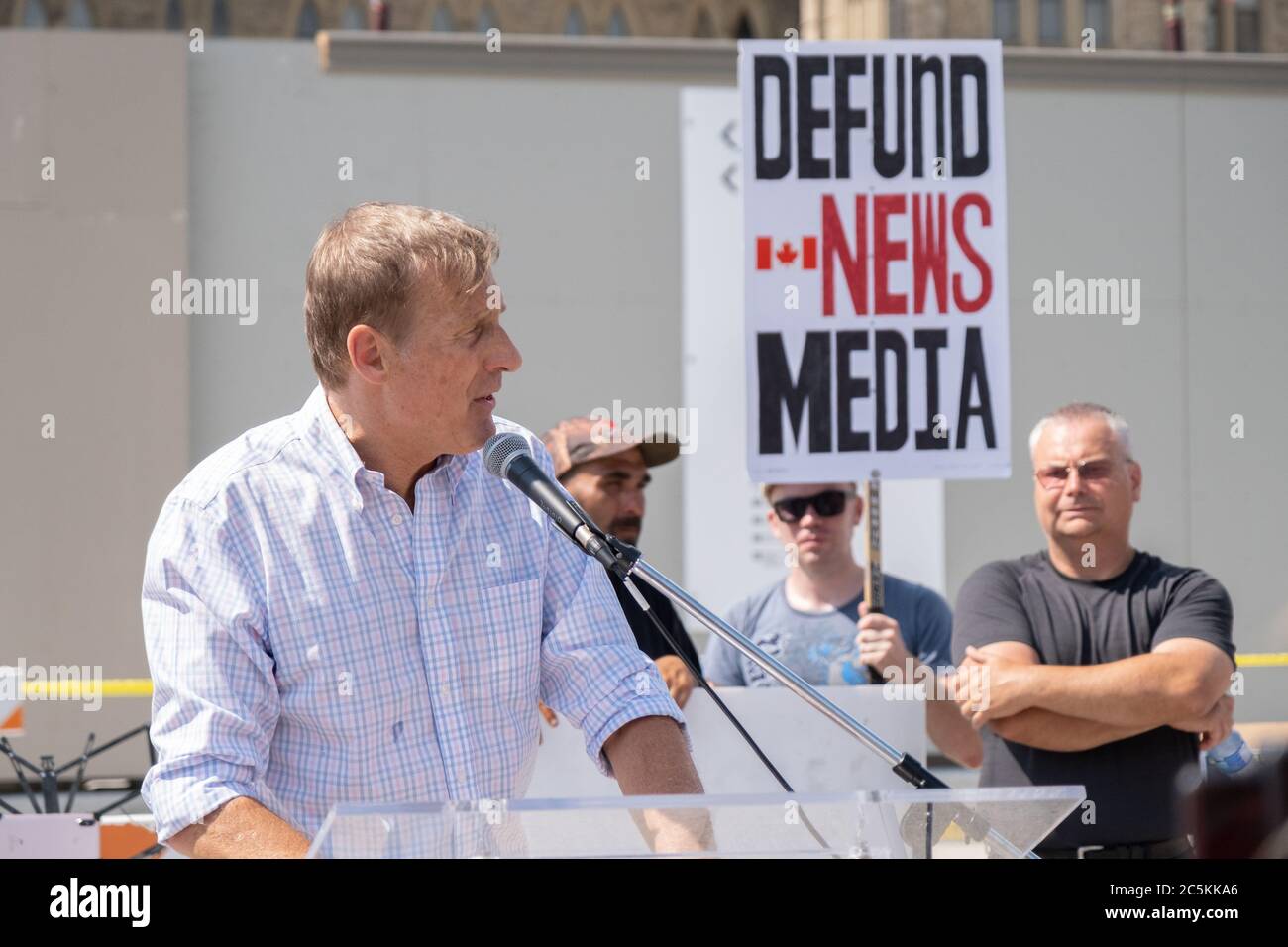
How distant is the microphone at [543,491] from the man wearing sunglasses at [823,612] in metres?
2.15

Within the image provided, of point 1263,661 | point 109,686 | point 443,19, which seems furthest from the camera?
point 443,19

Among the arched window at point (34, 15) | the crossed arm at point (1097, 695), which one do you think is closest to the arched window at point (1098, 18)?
the arched window at point (34, 15)

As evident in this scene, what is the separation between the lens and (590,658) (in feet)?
8.36

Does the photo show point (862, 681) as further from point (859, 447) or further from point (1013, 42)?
point (1013, 42)

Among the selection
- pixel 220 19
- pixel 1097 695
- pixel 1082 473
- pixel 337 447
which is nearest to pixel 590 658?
pixel 337 447

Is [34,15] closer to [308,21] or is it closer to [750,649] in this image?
[308,21]

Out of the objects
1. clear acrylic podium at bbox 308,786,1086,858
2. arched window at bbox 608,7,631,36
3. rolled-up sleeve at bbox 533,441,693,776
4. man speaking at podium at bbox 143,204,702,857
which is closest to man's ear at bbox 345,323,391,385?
man speaking at podium at bbox 143,204,702,857

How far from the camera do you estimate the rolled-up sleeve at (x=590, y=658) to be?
99.0 inches

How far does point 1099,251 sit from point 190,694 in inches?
332

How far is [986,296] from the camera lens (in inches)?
183

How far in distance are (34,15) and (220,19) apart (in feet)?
7.63

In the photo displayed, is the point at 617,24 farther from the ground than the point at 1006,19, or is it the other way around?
the point at 617,24

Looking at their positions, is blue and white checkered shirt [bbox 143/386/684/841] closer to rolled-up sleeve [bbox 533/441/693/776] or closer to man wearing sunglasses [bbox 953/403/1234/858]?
rolled-up sleeve [bbox 533/441/693/776]

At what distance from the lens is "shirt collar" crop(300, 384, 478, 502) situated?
2.48 m
